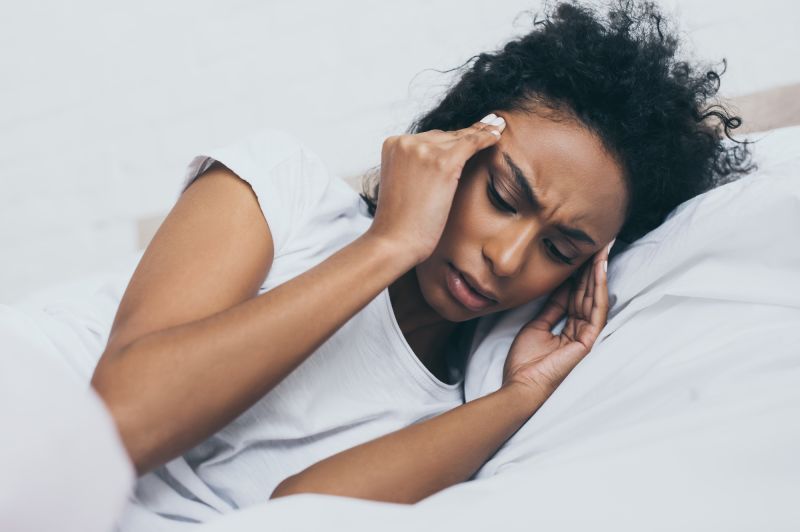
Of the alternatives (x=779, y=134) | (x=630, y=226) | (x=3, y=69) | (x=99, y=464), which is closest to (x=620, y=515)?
(x=99, y=464)

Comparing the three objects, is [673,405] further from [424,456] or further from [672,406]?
[424,456]

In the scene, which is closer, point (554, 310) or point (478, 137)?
point (478, 137)

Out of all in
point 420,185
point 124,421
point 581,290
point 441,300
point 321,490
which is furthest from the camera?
point 581,290

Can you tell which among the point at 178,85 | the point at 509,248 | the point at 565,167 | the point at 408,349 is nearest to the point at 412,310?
the point at 408,349

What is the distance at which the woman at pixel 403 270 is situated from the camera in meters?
0.82

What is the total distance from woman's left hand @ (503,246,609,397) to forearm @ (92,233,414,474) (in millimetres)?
360

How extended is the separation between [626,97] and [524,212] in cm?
27

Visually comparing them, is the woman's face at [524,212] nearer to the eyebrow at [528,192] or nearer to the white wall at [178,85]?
the eyebrow at [528,192]

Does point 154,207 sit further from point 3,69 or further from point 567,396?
point 567,396

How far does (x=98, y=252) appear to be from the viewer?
1.93m

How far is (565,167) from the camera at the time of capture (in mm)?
1003

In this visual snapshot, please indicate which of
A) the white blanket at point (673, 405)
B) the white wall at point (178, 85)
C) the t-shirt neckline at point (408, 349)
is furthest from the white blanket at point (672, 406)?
the white wall at point (178, 85)

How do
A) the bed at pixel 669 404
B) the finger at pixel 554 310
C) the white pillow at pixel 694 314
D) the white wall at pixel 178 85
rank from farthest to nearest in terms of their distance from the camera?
the white wall at pixel 178 85
the finger at pixel 554 310
the white pillow at pixel 694 314
the bed at pixel 669 404

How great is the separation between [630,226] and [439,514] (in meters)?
0.75
